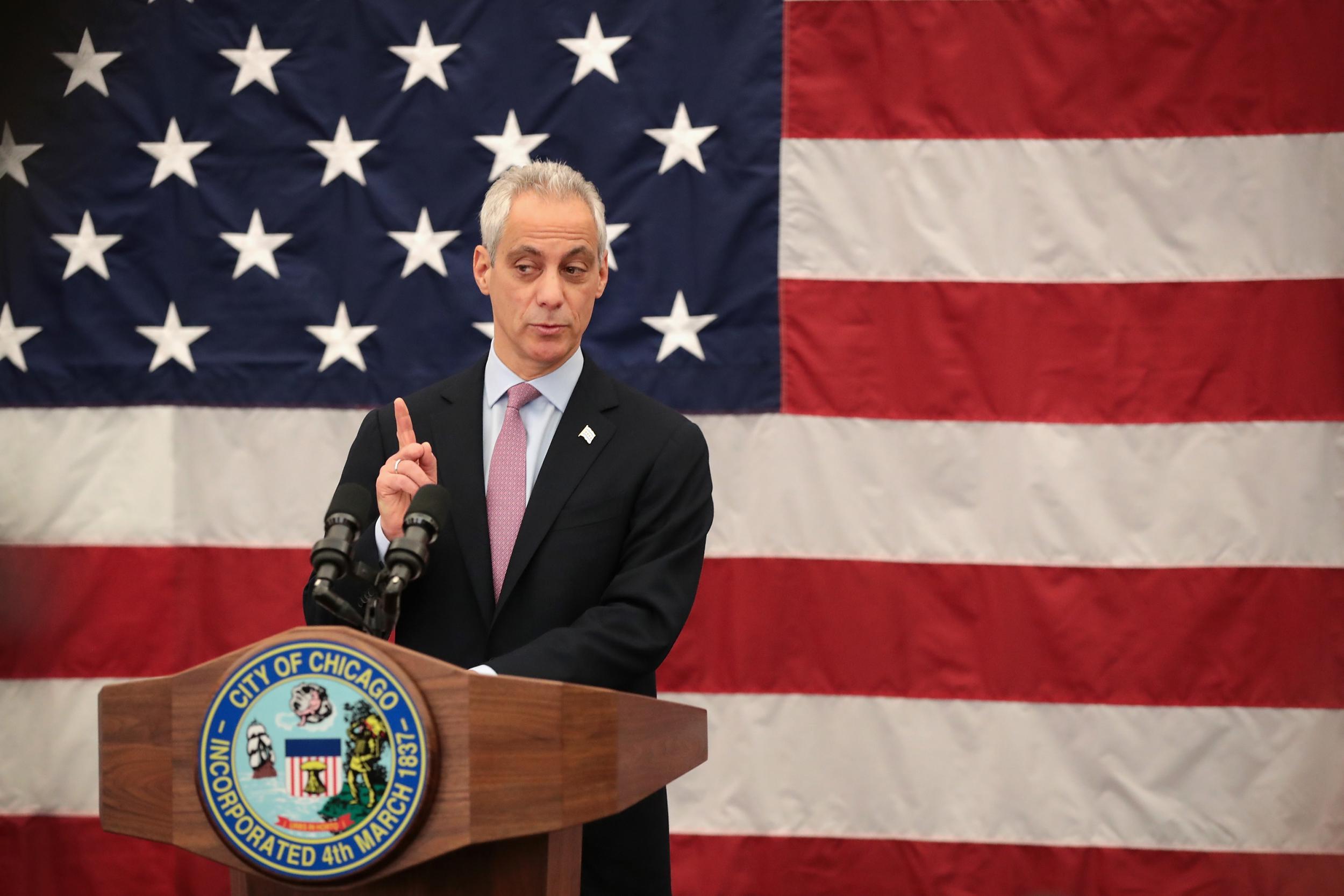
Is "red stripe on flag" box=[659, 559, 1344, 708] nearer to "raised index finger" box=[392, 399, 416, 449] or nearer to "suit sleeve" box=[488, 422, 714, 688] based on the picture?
"suit sleeve" box=[488, 422, 714, 688]

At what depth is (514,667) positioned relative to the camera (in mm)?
1343

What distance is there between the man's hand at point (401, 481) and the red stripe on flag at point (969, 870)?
212 centimetres

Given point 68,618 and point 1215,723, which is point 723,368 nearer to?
point 1215,723

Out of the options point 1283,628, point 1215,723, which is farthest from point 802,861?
point 1283,628

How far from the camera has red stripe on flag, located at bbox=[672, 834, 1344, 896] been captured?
3121mm

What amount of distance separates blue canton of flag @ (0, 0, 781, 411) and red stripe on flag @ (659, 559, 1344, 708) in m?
0.56

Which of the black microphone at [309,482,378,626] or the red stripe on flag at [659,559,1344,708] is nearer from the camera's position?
the black microphone at [309,482,378,626]

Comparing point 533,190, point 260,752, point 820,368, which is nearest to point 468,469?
point 533,190

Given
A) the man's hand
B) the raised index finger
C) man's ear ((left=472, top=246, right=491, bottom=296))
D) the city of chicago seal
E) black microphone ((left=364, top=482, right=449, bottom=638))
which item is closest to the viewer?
the city of chicago seal

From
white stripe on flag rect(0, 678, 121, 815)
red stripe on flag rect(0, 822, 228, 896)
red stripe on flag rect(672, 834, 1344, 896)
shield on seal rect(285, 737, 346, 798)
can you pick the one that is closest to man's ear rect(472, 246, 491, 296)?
shield on seal rect(285, 737, 346, 798)

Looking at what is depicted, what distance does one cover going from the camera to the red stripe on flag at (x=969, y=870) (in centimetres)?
312

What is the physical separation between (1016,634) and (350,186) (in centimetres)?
221

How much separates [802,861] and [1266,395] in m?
1.76

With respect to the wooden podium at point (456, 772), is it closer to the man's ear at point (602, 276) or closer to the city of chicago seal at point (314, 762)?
the city of chicago seal at point (314, 762)
